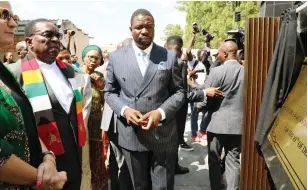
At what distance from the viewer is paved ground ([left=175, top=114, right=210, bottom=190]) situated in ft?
12.5

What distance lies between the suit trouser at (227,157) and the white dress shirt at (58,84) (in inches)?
70.3

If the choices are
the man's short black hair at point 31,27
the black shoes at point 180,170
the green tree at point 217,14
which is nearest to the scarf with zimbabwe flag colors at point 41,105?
the man's short black hair at point 31,27

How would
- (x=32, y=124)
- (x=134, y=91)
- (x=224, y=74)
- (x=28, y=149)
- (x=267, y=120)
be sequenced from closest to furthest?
(x=28, y=149)
(x=32, y=124)
(x=267, y=120)
(x=134, y=91)
(x=224, y=74)

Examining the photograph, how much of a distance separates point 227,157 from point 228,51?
1.26 meters

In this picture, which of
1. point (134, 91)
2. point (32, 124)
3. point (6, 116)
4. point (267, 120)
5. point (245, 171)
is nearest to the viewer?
point (6, 116)

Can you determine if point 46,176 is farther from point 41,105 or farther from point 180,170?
point 180,170

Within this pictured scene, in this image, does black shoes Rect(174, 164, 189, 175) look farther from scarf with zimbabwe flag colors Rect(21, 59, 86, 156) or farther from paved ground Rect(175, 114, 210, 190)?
scarf with zimbabwe flag colors Rect(21, 59, 86, 156)

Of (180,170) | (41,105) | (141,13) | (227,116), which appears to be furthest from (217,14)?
(41,105)

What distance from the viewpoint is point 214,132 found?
314 cm

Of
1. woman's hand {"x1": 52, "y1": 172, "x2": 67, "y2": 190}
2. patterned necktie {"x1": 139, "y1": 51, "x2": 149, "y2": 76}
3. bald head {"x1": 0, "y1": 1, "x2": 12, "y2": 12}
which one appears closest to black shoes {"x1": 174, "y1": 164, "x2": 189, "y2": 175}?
patterned necktie {"x1": 139, "y1": 51, "x2": 149, "y2": 76}

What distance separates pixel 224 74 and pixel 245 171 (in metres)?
1.08

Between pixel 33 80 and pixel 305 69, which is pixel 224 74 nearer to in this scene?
pixel 305 69

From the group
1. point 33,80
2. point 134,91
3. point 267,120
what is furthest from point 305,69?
point 33,80

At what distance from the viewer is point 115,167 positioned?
3.19 meters
